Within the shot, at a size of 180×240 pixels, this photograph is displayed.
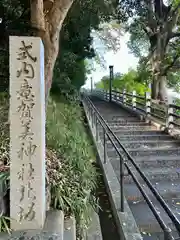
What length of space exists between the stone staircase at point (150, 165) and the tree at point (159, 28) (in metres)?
4.53

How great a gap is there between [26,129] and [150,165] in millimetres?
3733

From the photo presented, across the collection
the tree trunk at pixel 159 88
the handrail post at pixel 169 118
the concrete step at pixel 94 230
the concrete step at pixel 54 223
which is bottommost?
the concrete step at pixel 94 230

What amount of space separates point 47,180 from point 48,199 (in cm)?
20

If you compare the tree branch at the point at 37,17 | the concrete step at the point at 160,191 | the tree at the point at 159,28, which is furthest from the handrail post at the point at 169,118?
the tree at the point at 159,28

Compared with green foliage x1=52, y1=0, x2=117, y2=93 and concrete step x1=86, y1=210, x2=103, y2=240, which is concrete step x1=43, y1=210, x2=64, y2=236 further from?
green foliage x1=52, y1=0, x2=117, y2=93

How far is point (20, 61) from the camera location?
2.03 m

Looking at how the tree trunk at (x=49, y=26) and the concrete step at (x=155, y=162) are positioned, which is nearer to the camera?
the tree trunk at (x=49, y=26)

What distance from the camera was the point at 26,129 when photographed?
2037 millimetres

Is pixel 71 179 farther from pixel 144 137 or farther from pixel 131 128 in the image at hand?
pixel 131 128

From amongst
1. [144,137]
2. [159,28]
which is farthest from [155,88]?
[144,137]

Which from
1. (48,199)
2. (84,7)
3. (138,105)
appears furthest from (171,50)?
(48,199)

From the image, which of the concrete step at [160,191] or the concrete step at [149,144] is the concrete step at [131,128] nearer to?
the concrete step at [149,144]

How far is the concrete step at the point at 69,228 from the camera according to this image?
2.23 meters

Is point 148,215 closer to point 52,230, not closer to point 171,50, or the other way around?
point 52,230
